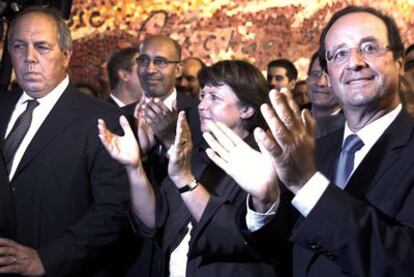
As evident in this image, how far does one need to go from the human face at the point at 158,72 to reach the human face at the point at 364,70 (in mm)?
2095

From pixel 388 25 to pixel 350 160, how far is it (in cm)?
35

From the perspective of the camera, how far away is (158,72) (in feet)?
12.5

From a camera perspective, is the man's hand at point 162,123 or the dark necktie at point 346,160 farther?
the man's hand at point 162,123

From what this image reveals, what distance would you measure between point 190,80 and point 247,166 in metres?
3.60

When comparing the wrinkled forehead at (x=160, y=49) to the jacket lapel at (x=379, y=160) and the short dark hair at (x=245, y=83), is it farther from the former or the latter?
the jacket lapel at (x=379, y=160)

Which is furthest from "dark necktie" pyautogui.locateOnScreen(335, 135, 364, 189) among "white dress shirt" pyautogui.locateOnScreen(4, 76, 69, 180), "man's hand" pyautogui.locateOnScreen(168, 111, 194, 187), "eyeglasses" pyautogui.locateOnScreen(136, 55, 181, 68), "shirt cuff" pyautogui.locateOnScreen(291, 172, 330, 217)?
"eyeglasses" pyautogui.locateOnScreen(136, 55, 181, 68)

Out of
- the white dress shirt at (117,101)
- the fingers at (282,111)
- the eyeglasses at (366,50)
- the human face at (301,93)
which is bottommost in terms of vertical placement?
the human face at (301,93)

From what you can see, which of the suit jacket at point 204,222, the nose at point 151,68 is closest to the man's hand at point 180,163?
the suit jacket at point 204,222

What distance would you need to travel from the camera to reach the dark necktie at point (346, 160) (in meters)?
1.66

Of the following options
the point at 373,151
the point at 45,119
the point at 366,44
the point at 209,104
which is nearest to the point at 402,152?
the point at 373,151

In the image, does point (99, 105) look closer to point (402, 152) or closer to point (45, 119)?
point (45, 119)

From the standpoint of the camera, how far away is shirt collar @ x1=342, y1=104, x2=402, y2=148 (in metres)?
1.67

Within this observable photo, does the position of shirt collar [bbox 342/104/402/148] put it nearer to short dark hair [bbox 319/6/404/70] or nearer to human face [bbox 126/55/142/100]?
short dark hair [bbox 319/6/404/70]

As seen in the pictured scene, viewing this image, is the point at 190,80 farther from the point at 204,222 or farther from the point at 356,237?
the point at 356,237
